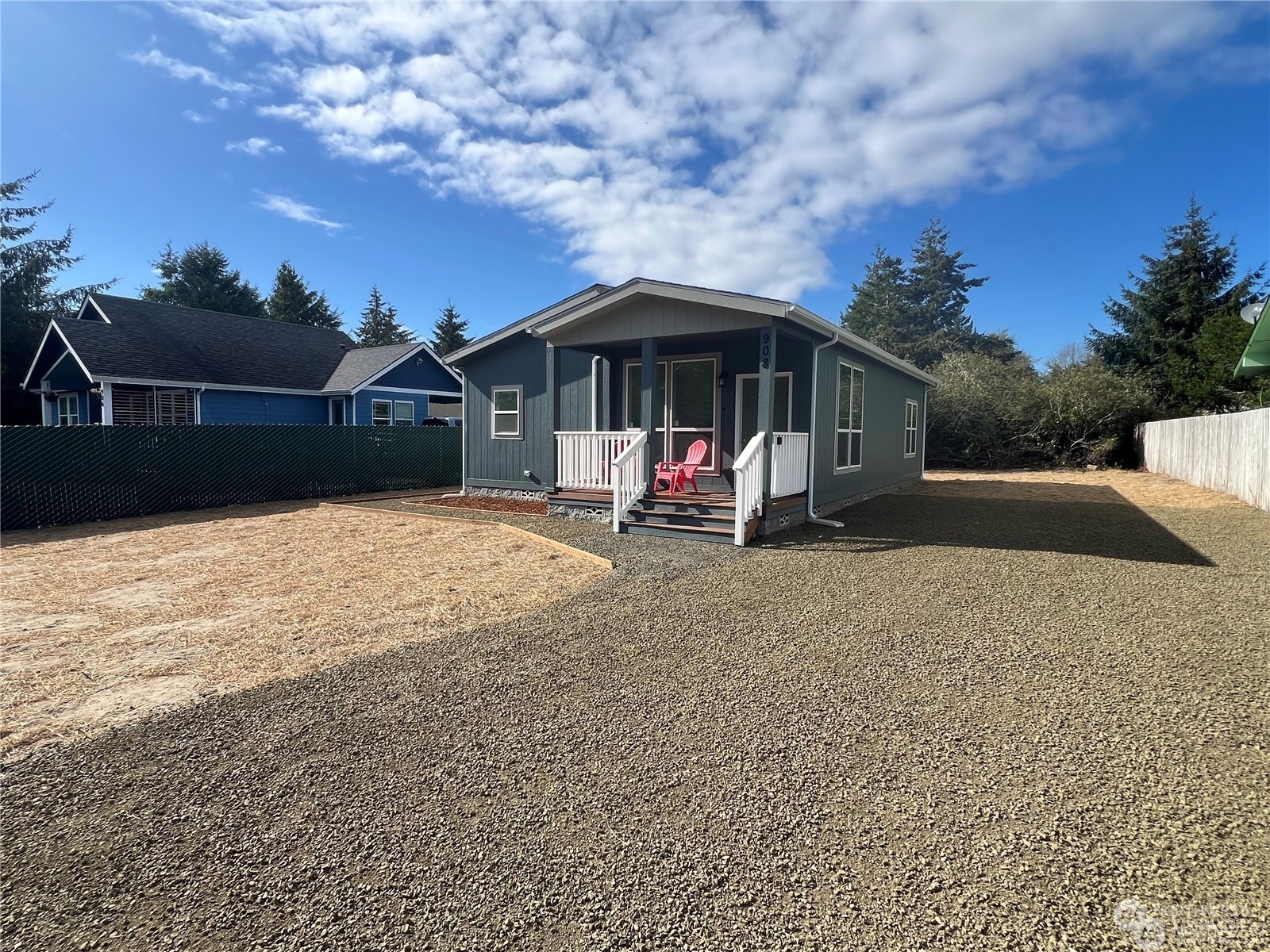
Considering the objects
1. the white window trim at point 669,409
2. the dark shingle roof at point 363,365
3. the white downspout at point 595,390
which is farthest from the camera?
the dark shingle roof at point 363,365

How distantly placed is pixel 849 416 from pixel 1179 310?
69.8ft

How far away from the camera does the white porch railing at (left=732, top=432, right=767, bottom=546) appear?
7.06 metres

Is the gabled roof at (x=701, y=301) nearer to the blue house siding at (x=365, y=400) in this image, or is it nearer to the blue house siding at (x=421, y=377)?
the blue house siding at (x=365, y=400)

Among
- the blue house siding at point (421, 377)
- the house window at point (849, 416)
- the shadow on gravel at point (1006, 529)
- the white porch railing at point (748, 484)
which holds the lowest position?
the shadow on gravel at point (1006, 529)

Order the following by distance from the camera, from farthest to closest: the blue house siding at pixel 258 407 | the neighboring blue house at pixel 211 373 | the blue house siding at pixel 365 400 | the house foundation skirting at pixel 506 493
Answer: the blue house siding at pixel 365 400
the blue house siding at pixel 258 407
the neighboring blue house at pixel 211 373
the house foundation skirting at pixel 506 493

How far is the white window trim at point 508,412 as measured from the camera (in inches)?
452

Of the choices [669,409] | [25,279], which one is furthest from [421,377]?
[25,279]

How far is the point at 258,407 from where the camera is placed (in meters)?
18.0

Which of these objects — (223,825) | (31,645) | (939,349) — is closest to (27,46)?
(31,645)

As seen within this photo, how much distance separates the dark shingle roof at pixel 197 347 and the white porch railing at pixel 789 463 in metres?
16.3

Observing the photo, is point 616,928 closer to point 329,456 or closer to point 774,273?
point 329,456

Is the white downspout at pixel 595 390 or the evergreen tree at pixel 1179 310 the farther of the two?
the evergreen tree at pixel 1179 310

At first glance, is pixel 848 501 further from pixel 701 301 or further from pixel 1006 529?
pixel 701 301

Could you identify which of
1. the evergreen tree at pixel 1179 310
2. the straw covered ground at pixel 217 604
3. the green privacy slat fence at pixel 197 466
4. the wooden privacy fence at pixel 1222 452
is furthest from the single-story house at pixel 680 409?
the evergreen tree at pixel 1179 310
